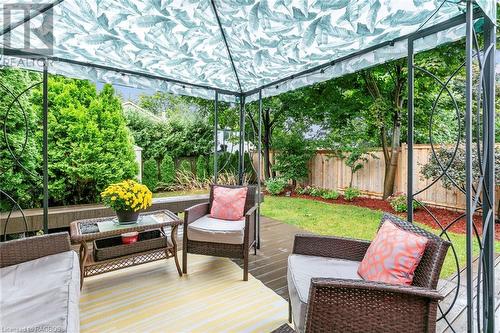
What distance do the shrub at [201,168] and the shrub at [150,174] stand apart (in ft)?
4.03

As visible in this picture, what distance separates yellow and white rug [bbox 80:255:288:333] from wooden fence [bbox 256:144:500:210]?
14.7 ft

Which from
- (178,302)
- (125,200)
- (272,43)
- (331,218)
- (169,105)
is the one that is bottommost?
(178,302)

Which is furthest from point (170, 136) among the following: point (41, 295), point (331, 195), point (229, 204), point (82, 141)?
point (41, 295)

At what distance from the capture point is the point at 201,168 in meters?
Answer: 7.79

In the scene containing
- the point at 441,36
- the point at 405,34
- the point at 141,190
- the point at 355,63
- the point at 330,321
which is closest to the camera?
the point at 330,321

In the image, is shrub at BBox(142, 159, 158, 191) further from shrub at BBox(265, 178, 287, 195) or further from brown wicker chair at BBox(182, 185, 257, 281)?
brown wicker chair at BBox(182, 185, 257, 281)

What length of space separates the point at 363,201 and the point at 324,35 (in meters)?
5.02

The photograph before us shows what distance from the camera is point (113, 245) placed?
8.37 feet

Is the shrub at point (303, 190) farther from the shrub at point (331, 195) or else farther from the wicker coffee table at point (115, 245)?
the wicker coffee table at point (115, 245)

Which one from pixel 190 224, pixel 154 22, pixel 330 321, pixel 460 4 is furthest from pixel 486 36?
pixel 190 224

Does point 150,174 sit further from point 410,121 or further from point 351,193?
point 410,121

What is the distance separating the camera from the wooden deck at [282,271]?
1923mm

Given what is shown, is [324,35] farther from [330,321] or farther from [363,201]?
[363,201]

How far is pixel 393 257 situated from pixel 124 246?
229 cm
